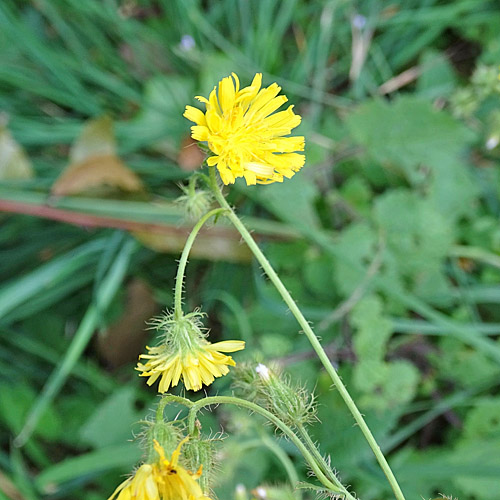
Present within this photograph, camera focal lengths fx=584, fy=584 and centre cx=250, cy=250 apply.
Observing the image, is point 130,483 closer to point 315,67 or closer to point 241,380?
point 241,380

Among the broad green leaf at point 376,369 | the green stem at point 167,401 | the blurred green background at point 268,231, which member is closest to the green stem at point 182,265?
the green stem at point 167,401

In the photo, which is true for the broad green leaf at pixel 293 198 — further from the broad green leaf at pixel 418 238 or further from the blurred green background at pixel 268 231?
the broad green leaf at pixel 418 238

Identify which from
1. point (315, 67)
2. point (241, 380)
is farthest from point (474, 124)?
point (241, 380)

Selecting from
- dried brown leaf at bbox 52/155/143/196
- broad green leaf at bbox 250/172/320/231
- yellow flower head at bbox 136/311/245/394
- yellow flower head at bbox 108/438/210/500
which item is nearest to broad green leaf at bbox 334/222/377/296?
broad green leaf at bbox 250/172/320/231

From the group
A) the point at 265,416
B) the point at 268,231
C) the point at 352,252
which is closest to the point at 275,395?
the point at 265,416

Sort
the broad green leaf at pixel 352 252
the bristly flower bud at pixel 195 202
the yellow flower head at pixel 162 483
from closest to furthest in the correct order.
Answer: the yellow flower head at pixel 162 483, the bristly flower bud at pixel 195 202, the broad green leaf at pixel 352 252

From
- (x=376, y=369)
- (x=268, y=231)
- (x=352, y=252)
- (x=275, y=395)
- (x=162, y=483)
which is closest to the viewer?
(x=162, y=483)

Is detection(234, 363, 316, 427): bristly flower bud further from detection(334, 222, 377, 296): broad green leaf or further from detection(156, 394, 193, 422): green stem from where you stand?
detection(334, 222, 377, 296): broad green leaf

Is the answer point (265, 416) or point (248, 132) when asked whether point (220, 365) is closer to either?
point (265, 416)
